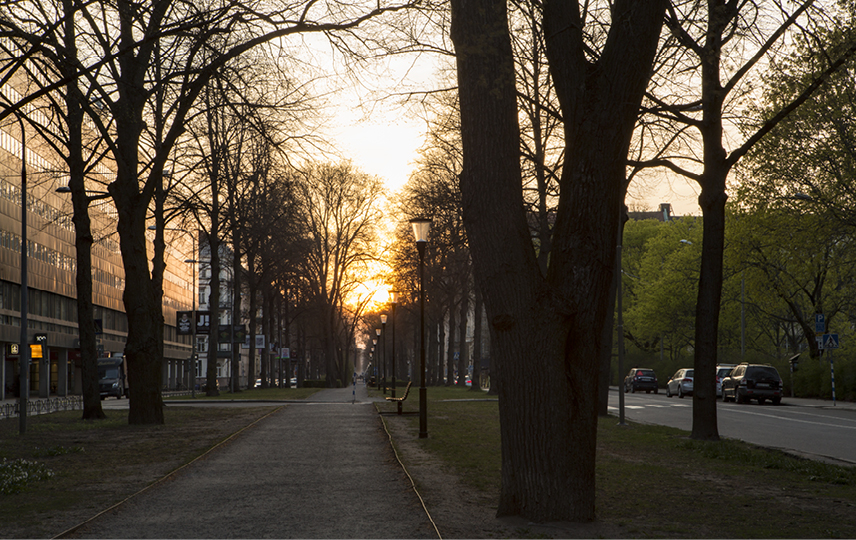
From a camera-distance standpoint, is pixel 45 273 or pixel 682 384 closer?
pixel 682 384

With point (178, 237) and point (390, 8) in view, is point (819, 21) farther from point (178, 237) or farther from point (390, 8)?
point (178, 237)

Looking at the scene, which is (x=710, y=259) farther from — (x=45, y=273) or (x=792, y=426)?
(x=45, y=273)

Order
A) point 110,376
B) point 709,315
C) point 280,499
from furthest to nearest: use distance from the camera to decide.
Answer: point 110,376 < point 709,315 < point 280,499

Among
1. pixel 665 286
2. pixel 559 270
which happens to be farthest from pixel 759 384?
pixel 559 270

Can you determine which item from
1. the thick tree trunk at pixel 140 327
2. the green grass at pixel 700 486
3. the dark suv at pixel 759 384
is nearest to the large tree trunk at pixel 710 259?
the green grass at pixel 700 486

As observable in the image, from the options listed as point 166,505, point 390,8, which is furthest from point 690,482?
point 390,8

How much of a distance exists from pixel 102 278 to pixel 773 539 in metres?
65.8

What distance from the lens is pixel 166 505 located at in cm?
845

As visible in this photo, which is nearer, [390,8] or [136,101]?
[390,8]

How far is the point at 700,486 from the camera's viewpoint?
31.6 feet

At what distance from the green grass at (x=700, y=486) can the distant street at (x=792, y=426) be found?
1590mm

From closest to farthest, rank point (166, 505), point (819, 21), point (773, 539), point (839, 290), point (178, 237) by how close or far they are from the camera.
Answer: point (773, 539) < point (166, 505) < point (819, 21) < point (178, 237) < point (839, 290)

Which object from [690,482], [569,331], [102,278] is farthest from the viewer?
[102,278]

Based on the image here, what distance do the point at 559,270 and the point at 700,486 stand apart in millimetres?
3946
